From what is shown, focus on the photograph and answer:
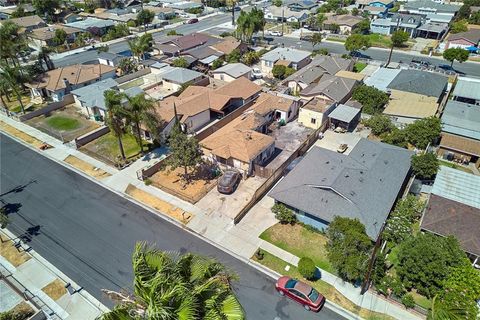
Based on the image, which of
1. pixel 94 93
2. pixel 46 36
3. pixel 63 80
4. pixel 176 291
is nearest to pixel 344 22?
pixel 94 93

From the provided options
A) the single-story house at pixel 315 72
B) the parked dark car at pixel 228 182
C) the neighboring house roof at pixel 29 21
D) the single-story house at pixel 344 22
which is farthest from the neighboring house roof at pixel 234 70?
the neighboring house roof at pixel 29 21

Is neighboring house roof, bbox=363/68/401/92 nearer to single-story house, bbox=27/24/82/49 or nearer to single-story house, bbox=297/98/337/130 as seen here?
single-story house, bbox=297/98/337/130

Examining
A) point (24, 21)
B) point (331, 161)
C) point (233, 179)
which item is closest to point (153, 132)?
point (233, 179)

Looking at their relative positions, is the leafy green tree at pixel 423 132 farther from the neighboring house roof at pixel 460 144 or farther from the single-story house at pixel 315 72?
the single-story house at pixel 315 72

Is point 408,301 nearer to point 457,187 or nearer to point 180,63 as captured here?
point 457,187

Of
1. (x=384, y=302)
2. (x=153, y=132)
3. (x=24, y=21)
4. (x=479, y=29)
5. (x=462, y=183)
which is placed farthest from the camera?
→ (x=24, y=21)

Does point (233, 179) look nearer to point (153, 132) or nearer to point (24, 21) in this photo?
point (153, 132)

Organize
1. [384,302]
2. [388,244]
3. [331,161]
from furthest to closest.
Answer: [331,161], [388,244], [384,302]

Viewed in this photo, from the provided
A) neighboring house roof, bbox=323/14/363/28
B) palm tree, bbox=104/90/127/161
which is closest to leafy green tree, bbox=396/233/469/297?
palm tree, bbox=104/90/127/161

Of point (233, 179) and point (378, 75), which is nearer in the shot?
point (233, 179)
